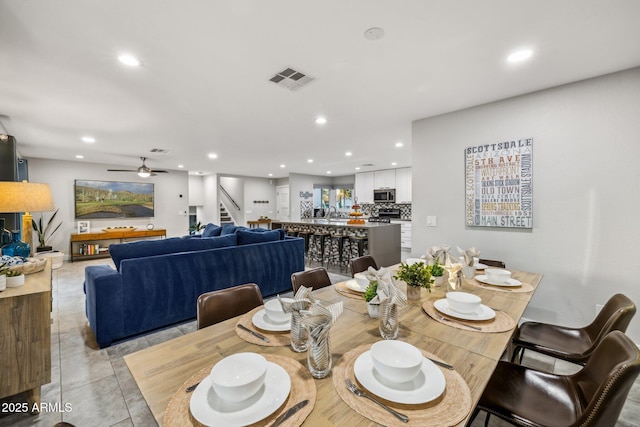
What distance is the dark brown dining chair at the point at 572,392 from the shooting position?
0.94 meters

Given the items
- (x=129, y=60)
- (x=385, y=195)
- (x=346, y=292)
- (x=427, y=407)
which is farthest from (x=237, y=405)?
(x=385, y=195)

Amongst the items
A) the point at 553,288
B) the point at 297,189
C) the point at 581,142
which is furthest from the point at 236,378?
the point at 297,189

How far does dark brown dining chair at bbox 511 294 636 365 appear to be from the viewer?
148cm

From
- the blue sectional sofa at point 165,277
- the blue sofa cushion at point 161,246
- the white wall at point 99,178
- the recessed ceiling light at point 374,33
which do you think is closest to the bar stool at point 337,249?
the blue sectional sofa at point 165,277

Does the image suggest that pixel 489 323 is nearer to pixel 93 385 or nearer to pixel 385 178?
pixel 93 385

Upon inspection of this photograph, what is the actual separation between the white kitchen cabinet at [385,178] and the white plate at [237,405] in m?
7.97

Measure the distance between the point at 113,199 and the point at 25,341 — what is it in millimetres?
6854

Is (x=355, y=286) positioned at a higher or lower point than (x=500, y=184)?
lower

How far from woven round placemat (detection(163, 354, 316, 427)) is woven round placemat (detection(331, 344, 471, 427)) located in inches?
3.9

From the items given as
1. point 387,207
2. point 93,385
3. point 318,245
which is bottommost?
point 93,385

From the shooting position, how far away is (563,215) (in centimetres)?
266

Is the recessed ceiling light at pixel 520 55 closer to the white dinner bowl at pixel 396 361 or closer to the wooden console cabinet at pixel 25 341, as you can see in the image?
the white dinner bowl at pixel 396 361

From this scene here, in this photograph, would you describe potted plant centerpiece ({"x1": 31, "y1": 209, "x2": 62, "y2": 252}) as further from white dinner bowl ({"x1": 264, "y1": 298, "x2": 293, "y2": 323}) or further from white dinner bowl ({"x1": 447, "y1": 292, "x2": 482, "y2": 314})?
white dinner bowl ({"x1": 447, "y1": 292, "x2": 482, "y2": 314})

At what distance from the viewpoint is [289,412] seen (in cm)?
76
